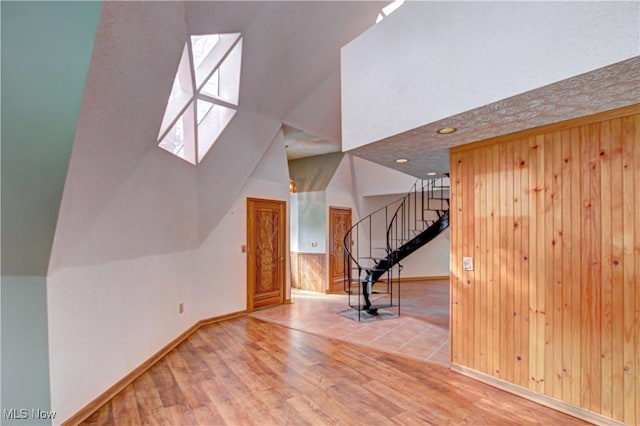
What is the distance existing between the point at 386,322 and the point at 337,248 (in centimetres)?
283

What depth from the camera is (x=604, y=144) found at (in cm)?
226

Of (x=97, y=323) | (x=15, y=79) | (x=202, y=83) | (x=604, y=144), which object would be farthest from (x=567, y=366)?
(x=202, y=83)

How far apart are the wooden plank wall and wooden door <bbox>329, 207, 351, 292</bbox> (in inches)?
166

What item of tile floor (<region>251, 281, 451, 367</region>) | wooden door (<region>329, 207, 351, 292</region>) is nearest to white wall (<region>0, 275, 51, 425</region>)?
tile floor (<region>251, 281, 451, 367</region>)

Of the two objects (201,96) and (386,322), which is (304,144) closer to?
(201,96)

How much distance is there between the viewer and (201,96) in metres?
3.67

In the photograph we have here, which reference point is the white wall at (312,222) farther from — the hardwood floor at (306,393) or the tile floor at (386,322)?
the hardwood floor at (306,393)

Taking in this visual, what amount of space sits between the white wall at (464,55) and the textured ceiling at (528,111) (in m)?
0.09

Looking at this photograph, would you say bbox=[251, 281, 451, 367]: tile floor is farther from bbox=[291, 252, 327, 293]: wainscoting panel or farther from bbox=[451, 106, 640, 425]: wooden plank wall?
bbox=[451, 106, 640, 425]: wooden plank wall

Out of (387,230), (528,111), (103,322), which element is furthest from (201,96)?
(387,230)

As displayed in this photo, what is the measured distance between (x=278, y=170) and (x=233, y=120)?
190 cm

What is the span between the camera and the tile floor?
3.81 metres

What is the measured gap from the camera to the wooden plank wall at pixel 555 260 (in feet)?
7.11

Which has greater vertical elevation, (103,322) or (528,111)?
(528,111)
